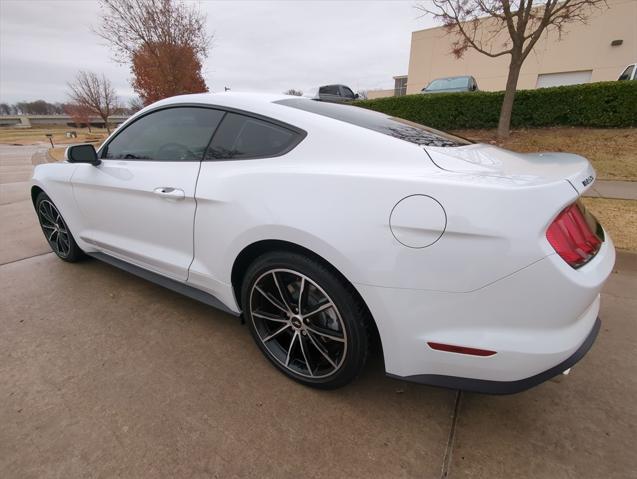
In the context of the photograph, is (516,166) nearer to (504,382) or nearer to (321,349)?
(504,382)

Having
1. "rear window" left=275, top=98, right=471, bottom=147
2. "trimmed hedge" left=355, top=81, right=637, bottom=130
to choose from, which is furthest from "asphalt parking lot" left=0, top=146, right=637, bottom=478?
"trimmed hedge" left=355, top=81, right=637, bottom=130

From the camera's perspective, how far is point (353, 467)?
1.48 m

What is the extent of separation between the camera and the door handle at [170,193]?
2055 mm

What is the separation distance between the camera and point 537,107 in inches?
362

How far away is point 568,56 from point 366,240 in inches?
1010

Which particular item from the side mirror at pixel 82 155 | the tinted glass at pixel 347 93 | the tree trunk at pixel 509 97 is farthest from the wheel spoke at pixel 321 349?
Answer: the tinted glass at pixel 347 93

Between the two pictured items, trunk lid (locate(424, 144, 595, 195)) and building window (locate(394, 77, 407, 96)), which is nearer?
trunk lid (locate(424, 144, 595, 195))

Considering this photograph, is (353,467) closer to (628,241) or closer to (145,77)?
(628,241)

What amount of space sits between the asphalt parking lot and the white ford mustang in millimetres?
256

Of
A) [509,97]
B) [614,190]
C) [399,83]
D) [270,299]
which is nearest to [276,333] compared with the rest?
[270,299]

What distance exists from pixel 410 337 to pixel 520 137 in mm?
9486

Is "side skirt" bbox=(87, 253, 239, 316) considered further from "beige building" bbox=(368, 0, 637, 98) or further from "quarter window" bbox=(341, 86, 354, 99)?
"beige building" bbox=(368, 0, 637, 98)

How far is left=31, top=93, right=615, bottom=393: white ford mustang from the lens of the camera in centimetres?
128

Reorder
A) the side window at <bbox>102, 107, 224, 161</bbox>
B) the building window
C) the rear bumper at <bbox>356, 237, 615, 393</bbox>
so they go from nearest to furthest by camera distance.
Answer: the rear bumper at <bbox>356, 237, 615, 393</bbox>, the side window at <bbox>102, 107, 224, 161</bbox>, the building window
